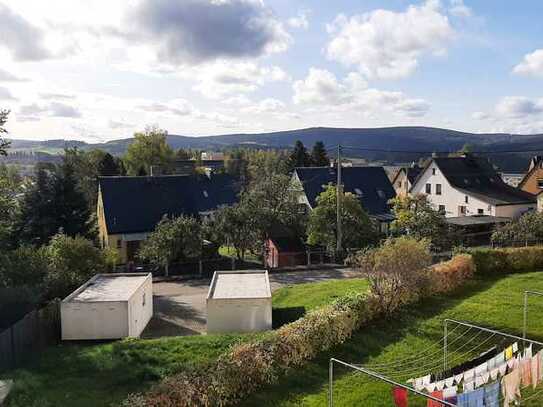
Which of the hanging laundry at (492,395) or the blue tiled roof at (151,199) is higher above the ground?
the blue tiled roof at (151,199)

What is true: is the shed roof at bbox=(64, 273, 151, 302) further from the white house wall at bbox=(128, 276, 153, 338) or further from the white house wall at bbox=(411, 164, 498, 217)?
the white house wall at bbox=(411, 164, 498, 217)

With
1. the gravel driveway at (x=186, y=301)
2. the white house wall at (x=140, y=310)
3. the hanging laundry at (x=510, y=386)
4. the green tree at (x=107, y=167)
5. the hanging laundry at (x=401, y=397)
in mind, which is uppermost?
the green tree at (x=107, y=167)

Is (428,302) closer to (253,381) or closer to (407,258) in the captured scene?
(407,258)

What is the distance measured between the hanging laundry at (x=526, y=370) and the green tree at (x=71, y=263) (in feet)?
55.0

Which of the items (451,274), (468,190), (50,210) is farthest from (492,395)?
(468,190)

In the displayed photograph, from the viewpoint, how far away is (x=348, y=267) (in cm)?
2916

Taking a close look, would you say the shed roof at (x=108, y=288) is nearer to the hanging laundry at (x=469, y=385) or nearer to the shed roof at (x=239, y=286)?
the shed roof at (x=239, y=286)

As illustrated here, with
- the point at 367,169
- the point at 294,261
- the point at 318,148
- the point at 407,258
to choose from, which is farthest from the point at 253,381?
the point at 318,148

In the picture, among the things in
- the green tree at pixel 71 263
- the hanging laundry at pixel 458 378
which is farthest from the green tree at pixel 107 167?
the hanging laundry at pixel 458 378

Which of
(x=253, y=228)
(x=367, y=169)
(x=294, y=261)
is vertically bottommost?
(x=294, y=261)

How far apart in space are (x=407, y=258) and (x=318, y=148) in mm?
54167

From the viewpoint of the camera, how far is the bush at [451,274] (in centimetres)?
1828

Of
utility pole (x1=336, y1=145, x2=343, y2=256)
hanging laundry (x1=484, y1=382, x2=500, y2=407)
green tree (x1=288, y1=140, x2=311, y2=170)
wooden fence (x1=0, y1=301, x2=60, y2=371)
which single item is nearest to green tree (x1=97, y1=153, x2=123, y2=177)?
green tree (x1=288, y1=140, x2=311, y2=170)

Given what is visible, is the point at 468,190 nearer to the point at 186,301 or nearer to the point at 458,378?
the point at 186,301
